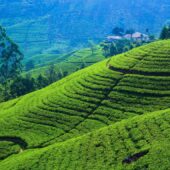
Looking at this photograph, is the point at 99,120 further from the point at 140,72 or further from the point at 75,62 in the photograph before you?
the point at 75,62

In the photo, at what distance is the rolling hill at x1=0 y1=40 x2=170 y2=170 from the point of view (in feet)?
133

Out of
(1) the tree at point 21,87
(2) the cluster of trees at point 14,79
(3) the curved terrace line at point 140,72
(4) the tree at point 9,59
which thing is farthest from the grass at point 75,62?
(3) the curved terrace line at point 140,72

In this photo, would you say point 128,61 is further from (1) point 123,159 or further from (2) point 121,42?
(2) point 121,42

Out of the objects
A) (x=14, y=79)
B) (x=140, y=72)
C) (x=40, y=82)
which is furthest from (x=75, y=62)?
(x=140, y=72)

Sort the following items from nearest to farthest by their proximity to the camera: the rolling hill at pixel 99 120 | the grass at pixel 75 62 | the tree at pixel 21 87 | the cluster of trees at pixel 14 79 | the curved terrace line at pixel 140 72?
the rolling hill at pixel 99 120 → the curved terrace line at pixel 140 72 → the tree at pixel 21 87 → the cluster of trees at pixel 14 79 → the grass at pixel 75 62

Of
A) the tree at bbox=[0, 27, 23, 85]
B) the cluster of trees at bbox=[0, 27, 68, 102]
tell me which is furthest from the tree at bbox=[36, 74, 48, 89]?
the tree at bbox=[0, 27, 23, 85]

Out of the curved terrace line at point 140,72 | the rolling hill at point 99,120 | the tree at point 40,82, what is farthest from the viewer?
the tree at point 40,82

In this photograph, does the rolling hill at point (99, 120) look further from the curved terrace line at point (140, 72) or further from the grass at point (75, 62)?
the grass at point (75, 62)

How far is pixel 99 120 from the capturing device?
2147 inches

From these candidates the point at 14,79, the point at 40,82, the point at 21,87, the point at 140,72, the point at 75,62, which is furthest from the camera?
the point at 75,62

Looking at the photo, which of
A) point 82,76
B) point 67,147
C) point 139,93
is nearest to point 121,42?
point 82,76

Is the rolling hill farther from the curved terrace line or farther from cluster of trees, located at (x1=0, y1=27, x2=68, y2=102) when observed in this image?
cluster of trees, located at (x1=0, y1=27, x2=68, y2=102)

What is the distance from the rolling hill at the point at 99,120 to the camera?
40656mm

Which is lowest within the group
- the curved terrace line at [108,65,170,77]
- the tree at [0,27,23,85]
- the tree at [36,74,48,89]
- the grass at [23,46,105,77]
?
the grass at [23,46,105,77]
